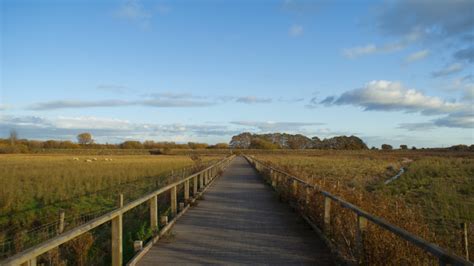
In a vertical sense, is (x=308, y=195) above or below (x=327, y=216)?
above

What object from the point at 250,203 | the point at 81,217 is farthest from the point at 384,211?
the point at 81,217

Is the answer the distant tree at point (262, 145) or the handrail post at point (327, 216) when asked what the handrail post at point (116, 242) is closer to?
the handrail post at point (327, 216)

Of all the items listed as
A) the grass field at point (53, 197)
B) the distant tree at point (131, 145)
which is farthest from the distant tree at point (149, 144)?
the grass field at point (53, 197)

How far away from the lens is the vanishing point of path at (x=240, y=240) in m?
7.12

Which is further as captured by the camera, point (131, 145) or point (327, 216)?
point (131, 145)

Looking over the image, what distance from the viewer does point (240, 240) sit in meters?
8.58

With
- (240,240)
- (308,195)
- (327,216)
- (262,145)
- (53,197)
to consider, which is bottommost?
(53,197)

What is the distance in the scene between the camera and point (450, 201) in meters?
18.2

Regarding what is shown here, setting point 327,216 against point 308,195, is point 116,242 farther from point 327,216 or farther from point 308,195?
point 308,195

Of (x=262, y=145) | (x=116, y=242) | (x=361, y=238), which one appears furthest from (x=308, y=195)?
(x=262, y=145)

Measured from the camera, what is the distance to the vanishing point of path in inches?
280

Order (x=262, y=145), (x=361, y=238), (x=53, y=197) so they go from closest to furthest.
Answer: (x=361, y=238)
(x=53, y=197)
(x=262, y=145)

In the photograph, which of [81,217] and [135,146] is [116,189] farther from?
[135,146]

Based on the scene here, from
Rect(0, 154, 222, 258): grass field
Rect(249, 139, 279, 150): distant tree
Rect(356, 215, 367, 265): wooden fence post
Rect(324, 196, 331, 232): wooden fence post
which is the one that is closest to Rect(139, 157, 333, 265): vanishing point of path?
Rect(324, 196, 331, 232): wooden fence post
